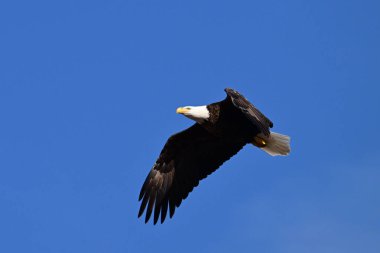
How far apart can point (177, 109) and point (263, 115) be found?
1.52 metres

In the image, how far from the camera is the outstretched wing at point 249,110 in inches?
500

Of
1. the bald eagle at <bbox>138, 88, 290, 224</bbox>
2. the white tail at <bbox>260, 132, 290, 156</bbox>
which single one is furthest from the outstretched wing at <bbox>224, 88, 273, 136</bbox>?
the white tail at <bbox>260, 132, 290, 156</bbox>

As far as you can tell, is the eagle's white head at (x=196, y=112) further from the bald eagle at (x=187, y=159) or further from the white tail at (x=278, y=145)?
the white tail at (x=278, y=145)

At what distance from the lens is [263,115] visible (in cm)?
1308

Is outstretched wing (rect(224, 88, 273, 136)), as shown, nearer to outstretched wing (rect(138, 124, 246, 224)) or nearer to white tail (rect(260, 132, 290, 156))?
white tail (rect(260, 132, 290, 156))

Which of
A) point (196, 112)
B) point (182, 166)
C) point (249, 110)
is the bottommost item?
point (249, 110)

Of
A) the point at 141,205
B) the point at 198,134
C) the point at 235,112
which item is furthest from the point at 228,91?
the point at 141,205

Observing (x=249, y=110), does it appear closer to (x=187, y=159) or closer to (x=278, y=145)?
(x=278, y=145)

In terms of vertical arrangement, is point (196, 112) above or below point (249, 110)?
above

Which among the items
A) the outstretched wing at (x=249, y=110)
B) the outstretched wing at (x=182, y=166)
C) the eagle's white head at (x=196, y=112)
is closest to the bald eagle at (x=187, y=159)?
the outstretched wing at (x=182, y=166)

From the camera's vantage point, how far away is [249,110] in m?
12.9

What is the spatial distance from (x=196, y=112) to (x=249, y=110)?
1.15m

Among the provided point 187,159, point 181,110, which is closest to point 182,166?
point 187,159

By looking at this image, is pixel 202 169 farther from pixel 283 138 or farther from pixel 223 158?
pixel 283 138
